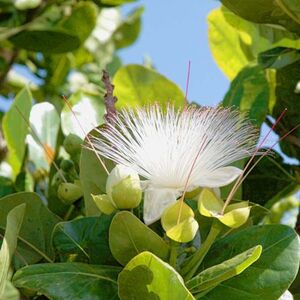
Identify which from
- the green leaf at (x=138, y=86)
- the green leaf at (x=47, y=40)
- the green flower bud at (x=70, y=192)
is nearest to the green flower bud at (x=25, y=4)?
the green leaf at (x=47, y=40)

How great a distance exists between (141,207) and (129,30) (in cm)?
192

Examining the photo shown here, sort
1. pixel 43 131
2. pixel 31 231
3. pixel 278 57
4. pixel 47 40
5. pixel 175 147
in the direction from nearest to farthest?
pixel 175 147 < pixel 31 231 < pixel 278 57 < pixel 43 131 < pixel 47 40

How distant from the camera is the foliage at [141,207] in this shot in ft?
3.45

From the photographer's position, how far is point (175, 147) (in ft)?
3.72

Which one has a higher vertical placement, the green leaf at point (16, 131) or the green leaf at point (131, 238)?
the green leaf at point (131, 238)

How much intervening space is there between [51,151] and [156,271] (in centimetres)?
71

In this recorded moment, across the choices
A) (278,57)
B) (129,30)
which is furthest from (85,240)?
(129,30)

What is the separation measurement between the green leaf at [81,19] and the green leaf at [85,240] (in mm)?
1066

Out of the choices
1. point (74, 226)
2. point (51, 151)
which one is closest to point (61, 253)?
point (74, 226)

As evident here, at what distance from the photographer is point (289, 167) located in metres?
1.65

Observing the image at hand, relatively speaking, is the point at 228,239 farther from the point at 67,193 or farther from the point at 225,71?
the point at 225,71

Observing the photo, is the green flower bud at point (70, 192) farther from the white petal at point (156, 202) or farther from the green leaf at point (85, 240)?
the white petal at point (156, 202)

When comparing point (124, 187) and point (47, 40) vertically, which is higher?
point (124, 187)

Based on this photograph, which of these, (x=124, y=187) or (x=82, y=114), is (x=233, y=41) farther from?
(x=124, y=187)
